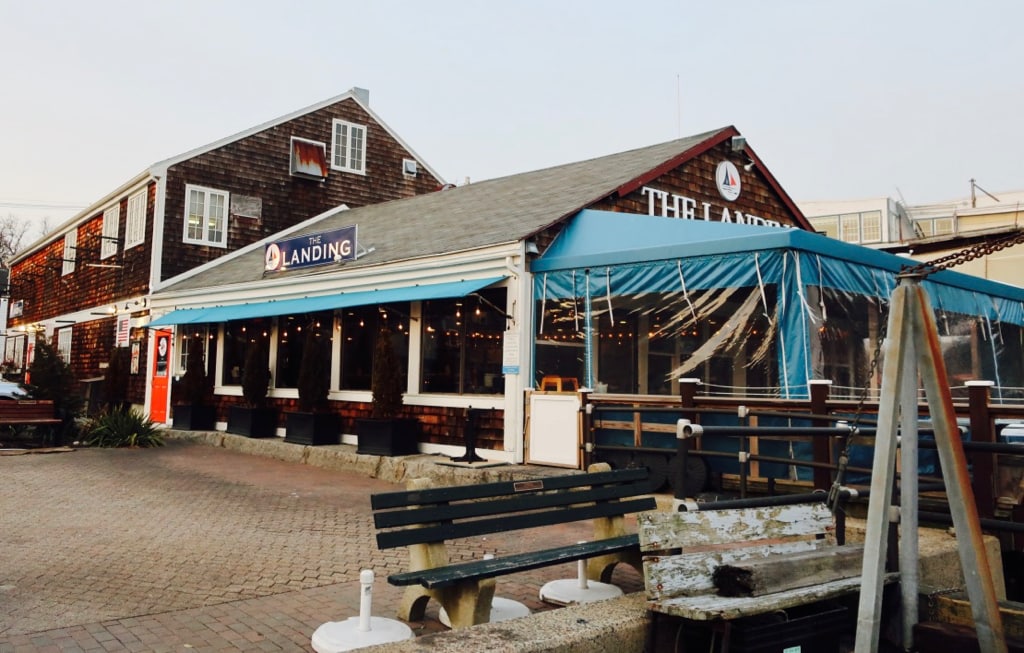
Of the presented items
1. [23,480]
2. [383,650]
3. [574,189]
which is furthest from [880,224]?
[383,650]

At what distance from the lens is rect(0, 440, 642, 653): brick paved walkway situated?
Result: 179 inches

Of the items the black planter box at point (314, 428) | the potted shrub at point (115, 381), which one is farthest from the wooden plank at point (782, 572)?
the potted shrub at point (115, 381)

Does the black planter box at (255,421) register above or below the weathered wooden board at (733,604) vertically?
above

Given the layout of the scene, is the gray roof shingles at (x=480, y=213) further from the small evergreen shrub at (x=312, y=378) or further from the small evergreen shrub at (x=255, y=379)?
the small evergreen shrub at (x=255, y=379)

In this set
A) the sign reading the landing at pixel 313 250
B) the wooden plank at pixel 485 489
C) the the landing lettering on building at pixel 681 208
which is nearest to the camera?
the wooden plank at pixel 485 489

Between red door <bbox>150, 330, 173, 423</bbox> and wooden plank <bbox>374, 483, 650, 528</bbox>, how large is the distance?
15665 millimetres

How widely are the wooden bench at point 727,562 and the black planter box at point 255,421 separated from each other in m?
12.4

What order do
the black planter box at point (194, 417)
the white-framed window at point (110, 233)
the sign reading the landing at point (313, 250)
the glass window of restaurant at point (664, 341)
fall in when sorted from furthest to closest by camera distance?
1. the white-framed window at point (110, 233)
2. the black planter box at point (194, 417)
3. the sign reading the landing at point (313, 250)
4. the glass window of restaurant at point (664, 341)

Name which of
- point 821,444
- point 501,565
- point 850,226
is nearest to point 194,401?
point 821,444

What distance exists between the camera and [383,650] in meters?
3.40

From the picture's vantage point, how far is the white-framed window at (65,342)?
24.1 metres

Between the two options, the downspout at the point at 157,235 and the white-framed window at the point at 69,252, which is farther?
the white-framed window at the point at 69,252

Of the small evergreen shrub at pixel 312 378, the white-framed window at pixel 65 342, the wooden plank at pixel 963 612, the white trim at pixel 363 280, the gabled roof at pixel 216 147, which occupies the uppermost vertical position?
the gabled roof at pixel 216 147

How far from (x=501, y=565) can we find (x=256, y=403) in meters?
12.1
